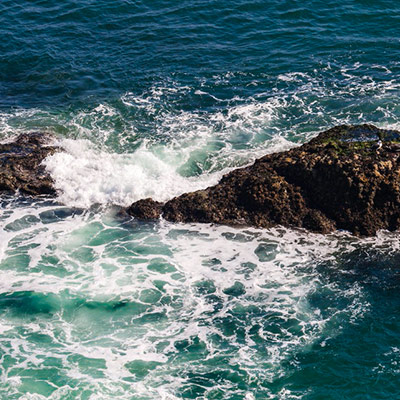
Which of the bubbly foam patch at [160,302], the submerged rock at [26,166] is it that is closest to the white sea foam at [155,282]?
the bubbly foam patch at [160,302]

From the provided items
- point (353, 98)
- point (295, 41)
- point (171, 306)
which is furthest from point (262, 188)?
point (295, 41)

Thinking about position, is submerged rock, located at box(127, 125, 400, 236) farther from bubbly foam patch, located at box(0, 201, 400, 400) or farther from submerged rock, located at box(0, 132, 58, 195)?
submerged rock, located at box(0, 132, 58, 195)

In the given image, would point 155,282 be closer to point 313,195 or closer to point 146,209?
point 146,209

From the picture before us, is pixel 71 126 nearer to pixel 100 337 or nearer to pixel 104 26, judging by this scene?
pixel 104 26

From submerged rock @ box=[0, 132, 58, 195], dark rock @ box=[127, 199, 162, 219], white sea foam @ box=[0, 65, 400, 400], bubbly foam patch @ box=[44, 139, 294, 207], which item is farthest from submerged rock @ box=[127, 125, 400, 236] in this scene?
submerged rock @ box=[0, 132, 58, 195]

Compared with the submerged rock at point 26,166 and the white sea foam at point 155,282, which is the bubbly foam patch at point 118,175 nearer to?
the white sea foam at point 155,282
